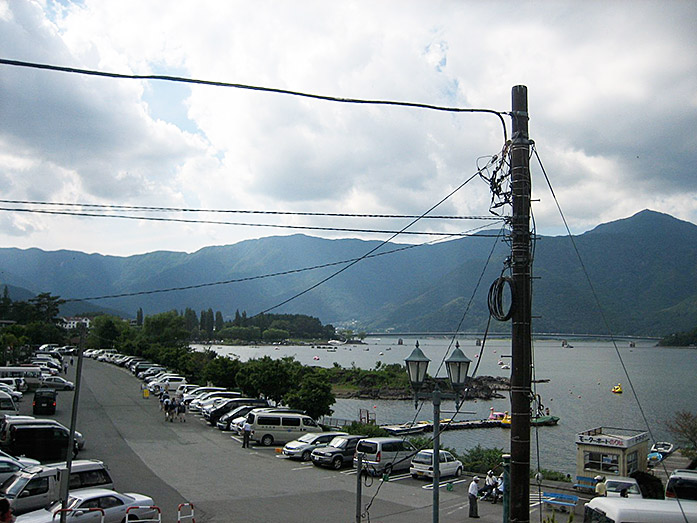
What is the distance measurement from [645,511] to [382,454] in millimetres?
12948

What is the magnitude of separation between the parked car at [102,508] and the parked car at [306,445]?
1028 cm

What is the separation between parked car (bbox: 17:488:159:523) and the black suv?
372 inches

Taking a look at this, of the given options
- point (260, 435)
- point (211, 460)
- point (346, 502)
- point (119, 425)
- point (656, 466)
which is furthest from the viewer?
point (656, 466)

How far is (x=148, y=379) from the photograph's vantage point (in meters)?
49.7

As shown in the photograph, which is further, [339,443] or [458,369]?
[339,443]

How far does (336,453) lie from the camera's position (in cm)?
2242

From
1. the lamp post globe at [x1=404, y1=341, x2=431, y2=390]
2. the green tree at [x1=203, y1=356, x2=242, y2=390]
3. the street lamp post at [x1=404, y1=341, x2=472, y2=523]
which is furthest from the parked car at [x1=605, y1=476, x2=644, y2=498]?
the green tree at [x1=203, y1=356, x2=242, y2=390]

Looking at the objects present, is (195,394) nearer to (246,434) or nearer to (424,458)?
(246,434)

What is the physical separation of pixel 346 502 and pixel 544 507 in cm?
645

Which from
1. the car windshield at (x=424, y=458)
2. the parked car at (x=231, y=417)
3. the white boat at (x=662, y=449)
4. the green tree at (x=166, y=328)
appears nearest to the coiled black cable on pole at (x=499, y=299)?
the car windshield at (x=424, y=458)

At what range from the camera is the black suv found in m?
22.4

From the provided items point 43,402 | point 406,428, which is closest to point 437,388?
point 43,402

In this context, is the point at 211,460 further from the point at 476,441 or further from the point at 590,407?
the point at 590,407

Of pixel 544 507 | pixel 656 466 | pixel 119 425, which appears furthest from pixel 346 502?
pixel 656 466
